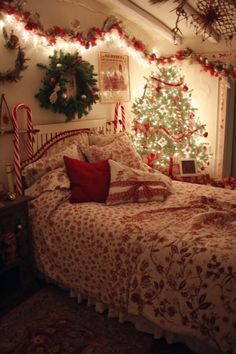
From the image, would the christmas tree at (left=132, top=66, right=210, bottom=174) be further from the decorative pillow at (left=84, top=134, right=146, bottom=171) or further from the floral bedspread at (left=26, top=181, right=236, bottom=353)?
the floral bedspread at (left=26, top=181, right=236, bottom=353)

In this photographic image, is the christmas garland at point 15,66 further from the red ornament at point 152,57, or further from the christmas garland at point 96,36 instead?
the red ornament at point 152,57

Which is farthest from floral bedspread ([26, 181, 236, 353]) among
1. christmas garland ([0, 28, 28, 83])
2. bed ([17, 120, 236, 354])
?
christmas garland ([0, 28, 28, 83])

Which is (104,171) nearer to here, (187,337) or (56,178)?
(56,178)

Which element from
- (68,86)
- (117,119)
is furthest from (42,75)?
(117,119)

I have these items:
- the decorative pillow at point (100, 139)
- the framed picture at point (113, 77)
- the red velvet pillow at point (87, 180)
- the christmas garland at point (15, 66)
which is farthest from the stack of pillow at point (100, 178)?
the framed picture at point (113, 77)

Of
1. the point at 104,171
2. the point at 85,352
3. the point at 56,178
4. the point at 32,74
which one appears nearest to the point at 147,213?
the point at 104,171

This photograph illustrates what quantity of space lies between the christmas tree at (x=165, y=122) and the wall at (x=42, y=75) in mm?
217

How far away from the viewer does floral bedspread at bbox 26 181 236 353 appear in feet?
5.46

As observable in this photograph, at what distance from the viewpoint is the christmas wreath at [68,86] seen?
9.80 feet

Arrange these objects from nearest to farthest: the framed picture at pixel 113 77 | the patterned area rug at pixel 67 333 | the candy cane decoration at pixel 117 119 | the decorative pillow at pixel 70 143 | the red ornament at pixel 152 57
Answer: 1. the patterned area rug at pixel 67 333
2. the decorative pillow at pixel 70 143
3. the framed picture at pixel 113 77
4. the candy cane decoration at pixel 117 119
5. the red ornament at pixel 152 57

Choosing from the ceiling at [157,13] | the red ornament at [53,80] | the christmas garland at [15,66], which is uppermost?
the ceiling at [157,13]

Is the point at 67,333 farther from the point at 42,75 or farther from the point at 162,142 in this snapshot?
the point at 162,142

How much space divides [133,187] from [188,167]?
1.70 meters

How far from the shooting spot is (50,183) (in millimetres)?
2623
